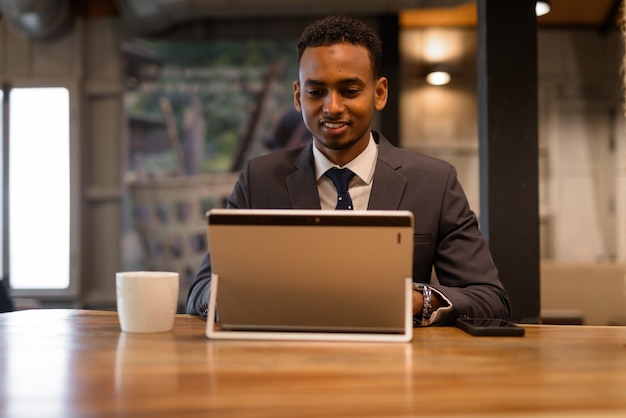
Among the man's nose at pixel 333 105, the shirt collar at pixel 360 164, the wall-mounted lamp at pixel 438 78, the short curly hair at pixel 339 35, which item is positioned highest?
the wall-mounted lamp at pixel 438 78

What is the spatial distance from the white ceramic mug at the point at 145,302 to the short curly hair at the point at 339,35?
0.87m

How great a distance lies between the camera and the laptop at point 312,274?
3.97 feet

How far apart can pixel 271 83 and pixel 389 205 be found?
3793 mm

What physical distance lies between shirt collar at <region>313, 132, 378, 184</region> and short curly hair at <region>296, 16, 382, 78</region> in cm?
23

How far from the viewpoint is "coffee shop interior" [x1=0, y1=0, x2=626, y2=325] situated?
18.2 ft

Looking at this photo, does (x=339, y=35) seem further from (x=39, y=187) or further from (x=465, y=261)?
(x=39, y=187)

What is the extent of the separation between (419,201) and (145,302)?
89cm

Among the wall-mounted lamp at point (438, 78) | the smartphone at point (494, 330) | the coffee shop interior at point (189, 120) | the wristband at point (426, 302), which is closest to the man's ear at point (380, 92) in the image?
the wristband at point (426, 302)

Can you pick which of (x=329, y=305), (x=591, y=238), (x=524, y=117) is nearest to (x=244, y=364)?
(x=329, y=305)

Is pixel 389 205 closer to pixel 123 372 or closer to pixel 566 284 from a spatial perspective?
pixel 123 372

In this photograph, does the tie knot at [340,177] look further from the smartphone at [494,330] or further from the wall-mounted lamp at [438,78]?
the wall-mounted lamp at [438,78]

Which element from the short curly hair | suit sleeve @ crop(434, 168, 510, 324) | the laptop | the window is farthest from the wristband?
the window

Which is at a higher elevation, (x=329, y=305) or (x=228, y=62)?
(x=228, y=62)

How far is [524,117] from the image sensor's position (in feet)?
10.3
